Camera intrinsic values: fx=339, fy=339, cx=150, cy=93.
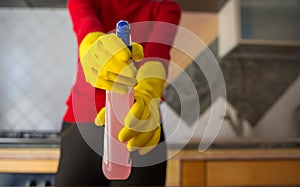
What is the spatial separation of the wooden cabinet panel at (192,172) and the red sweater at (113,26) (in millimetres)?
731

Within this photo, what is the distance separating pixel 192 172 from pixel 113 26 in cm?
88

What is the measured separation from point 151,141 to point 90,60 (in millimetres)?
94

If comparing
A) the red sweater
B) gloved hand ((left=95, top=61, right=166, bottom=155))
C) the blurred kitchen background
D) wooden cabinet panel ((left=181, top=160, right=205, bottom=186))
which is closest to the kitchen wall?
the blurred kitchen background

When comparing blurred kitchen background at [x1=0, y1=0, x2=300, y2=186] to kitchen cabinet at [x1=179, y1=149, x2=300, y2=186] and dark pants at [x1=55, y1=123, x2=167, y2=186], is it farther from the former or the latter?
dark pants at [x1=55, y1=123, x2=167, y2=186]

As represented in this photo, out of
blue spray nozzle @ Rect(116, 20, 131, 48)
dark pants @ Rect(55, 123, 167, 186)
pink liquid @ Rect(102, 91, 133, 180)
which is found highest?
blue spray nozzle @ Rect(116, 20, 131, 48)

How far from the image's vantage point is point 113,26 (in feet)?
1.30

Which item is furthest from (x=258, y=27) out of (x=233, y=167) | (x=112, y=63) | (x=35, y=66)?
(x=112, y=63)

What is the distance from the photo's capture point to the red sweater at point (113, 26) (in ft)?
→ 1.10

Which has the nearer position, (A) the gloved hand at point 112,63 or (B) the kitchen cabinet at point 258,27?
(A) the gloved hand at point 112,63

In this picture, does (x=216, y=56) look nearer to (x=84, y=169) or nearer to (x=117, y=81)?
(x=84, y=169)

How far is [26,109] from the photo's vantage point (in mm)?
1657

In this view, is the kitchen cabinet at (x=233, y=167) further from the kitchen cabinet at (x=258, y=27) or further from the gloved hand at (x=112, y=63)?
the gloved hand at (x=112, y=63)

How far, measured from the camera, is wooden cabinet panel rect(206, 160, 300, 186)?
3.85 ft

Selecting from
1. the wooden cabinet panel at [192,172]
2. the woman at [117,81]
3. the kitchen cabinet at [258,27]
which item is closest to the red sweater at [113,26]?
the woman at [117,81]
